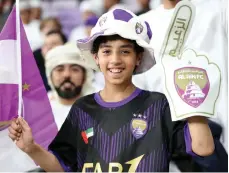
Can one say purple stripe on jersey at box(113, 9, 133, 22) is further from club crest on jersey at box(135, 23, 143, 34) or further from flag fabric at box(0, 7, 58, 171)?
flag fabric at box(0, 7, 58, 171)

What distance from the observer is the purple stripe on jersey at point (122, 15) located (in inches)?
71.7

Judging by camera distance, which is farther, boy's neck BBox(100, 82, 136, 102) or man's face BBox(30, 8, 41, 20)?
man's face BBox(30, 8, 41, 20)

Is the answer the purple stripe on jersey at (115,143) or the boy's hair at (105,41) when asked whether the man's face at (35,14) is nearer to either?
the boy's hair at (105,41)

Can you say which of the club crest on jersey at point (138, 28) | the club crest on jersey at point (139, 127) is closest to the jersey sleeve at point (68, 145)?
the club crest on jersey at point (139, 127)

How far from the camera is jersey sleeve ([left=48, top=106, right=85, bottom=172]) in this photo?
1.88 meters

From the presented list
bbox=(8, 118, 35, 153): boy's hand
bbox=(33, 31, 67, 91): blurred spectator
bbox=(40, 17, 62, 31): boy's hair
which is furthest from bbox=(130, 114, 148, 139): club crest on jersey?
bbox=(40, 17, 62, 31): boy's hair

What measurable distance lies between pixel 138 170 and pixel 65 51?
160cm

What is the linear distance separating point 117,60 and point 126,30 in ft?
0.33

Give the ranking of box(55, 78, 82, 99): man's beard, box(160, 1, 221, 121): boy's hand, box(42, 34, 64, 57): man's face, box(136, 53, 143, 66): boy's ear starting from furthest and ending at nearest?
box(42, 34, 64, 57): man's face
box(55, 78, 82, 99): man's beard
box(136, 53, 143, 66): boy's ear
box(160, 1, 221, 121): boy's hand

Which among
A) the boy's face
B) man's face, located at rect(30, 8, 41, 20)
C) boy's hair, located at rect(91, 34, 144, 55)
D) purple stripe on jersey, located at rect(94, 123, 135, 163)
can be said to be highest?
man's face, located at rect(30, 8, 41, 20)

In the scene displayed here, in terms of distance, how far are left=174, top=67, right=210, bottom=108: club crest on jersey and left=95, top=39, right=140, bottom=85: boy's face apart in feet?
0.69

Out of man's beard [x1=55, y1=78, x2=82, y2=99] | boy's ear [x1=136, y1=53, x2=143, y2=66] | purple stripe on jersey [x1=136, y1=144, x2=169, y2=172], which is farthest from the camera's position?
man's beard [x1=55, y1=78, x2=82, y2=99]

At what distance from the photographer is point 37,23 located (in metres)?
4.76

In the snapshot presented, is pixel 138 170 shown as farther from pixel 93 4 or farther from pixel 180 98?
pixel 93 4
